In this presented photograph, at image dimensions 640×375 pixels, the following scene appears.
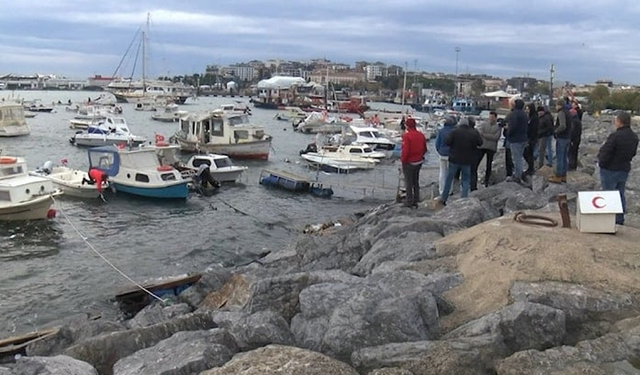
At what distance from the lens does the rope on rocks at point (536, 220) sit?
901cm

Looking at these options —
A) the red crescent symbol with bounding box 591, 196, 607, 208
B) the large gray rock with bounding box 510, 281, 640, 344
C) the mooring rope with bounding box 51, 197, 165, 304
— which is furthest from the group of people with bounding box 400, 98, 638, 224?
the mooring rope with bounding box 51, 197, 165, 304

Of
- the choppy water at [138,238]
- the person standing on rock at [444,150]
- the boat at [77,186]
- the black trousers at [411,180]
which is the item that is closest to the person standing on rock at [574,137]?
the person standing on rock at [444,150]

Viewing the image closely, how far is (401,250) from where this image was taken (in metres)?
9.98

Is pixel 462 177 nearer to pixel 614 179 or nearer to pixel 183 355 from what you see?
pixel 614 179

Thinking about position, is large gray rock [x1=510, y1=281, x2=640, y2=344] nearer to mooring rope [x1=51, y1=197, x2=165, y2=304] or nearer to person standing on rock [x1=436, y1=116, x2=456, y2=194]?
person standing on rock [x1=436, y1=116, x2=456, y2=194]

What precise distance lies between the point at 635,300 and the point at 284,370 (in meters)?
4.03

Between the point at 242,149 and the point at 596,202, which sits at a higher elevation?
the point at 596,202

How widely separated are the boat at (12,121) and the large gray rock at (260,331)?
183ft

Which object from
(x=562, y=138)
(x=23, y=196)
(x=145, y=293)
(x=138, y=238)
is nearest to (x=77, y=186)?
(x=23, y=196)

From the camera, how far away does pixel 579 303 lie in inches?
271

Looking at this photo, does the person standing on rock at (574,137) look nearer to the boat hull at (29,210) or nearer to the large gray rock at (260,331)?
the large gray rock at (260,331)

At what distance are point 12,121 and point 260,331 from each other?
2273 inches

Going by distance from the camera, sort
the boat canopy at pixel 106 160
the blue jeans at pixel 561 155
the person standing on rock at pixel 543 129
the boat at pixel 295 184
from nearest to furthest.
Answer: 1. the blue jeans at pixel 561 155
2. the person standing on rock at pixel 543 129
3. the boat canopy at pixel 106 160
4. the boat at pixel 295 184

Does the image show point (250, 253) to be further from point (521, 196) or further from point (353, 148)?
point (353, 148)
